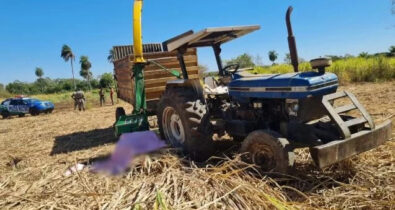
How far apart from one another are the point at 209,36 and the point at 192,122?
1.36 meters

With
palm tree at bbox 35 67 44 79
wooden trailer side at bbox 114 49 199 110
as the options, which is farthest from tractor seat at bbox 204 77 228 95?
palm tree at bbox 35 67 44 79

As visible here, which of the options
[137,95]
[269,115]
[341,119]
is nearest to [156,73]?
[137,95]

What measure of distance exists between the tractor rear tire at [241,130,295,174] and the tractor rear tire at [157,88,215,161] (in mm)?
927

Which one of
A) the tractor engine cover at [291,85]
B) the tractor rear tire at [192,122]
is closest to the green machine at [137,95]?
the tractor rear tire at [192,122]

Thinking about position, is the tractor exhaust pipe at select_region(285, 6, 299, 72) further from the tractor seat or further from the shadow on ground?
the shadow on ground

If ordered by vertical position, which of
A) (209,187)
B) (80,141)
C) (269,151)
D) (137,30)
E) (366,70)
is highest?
(137,30)

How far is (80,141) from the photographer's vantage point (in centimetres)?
809

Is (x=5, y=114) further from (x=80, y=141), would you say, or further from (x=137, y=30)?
(x=137, y=30)

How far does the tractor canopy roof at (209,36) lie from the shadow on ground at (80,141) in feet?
10.3

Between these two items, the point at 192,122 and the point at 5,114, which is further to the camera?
the point at 5,114

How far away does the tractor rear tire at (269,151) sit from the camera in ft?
11.7

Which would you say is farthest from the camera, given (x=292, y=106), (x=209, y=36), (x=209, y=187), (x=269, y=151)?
(x=209, y=36)

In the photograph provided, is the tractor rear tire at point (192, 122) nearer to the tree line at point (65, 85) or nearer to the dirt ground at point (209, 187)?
the dirt ground at point (209, 187)

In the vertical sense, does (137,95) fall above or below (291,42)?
below
